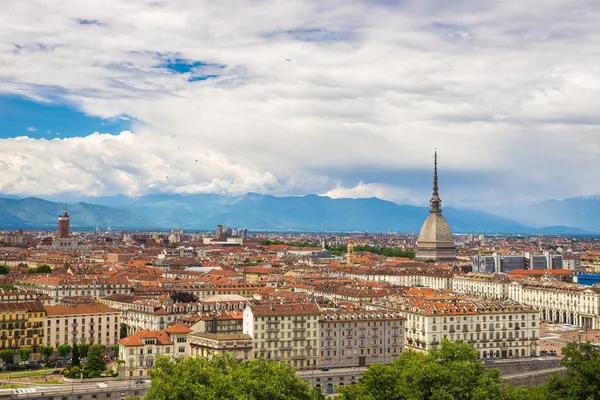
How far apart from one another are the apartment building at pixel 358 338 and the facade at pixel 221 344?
8130mm

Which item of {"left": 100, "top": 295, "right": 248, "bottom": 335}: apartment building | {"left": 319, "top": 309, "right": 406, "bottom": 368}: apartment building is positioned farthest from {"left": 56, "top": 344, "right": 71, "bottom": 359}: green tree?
{"left": 319, "top": 309, "right": 406, "bottom": 368}: apartment building

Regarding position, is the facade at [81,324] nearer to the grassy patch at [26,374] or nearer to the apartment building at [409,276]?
the grassy patch at [26,374]

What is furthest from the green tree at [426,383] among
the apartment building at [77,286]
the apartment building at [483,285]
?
the apartment building at [483,285]

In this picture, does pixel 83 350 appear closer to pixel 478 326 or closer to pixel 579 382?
pixel 478 326

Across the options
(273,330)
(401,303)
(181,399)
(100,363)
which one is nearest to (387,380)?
(181,399)

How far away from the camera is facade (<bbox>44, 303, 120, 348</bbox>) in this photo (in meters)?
94.4

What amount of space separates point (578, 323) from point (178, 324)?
71061mm

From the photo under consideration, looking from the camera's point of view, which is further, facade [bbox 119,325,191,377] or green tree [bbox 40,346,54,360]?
green tree [bbox 40,346,54,360]

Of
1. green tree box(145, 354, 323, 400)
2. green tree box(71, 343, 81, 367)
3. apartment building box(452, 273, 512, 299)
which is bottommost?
green tree box(71, 343, 81, 367)

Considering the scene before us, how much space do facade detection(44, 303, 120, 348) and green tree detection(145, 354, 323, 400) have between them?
33.2 m

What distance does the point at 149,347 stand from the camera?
81312 millimetres

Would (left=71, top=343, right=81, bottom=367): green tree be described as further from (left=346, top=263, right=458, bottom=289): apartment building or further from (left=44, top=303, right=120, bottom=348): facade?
(left=346, top=263, right=458, bottom=289): apartment building

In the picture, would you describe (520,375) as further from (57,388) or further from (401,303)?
(57,388)

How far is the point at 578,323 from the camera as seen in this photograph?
132m
